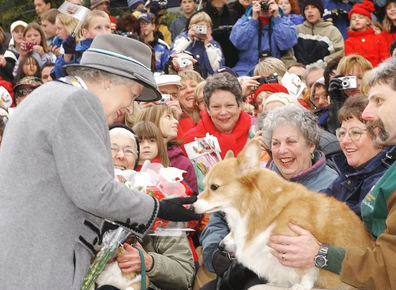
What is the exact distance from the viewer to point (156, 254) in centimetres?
467

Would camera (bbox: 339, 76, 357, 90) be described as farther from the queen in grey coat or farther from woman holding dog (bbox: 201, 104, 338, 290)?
the queen in grey coat

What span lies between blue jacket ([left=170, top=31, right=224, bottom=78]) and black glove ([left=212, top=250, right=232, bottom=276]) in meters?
5.15

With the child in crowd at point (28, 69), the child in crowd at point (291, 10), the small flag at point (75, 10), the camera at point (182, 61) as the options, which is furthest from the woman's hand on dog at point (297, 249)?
the child in crowd at point (291, 10)

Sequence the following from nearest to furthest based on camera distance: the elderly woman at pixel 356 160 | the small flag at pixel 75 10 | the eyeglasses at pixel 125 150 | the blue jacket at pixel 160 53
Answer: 1. the elderly woman at pixel 356 160
2. the eyeglasses at pixel 125 150
3. the small flag at pixel 75 10
4. the blue jacket at pixel 160 53

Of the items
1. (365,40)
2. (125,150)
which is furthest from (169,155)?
(365,40)

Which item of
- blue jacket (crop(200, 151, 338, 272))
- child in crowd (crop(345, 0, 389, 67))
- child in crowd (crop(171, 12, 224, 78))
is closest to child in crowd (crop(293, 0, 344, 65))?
child in crowd (crop(345, 0, 389, 67))

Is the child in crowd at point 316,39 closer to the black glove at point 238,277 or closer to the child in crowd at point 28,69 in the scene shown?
the child in crowd at point 28,69

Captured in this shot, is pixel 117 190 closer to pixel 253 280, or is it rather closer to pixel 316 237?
pixel 316 237

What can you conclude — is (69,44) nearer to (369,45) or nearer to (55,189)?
(369,45)

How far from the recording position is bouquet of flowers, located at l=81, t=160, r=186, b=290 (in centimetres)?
362

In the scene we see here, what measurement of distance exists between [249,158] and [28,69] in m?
7.09

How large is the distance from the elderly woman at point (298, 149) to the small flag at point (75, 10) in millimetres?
4866

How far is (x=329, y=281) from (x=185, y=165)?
106 inches

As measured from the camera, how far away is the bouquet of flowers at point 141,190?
142 inches
